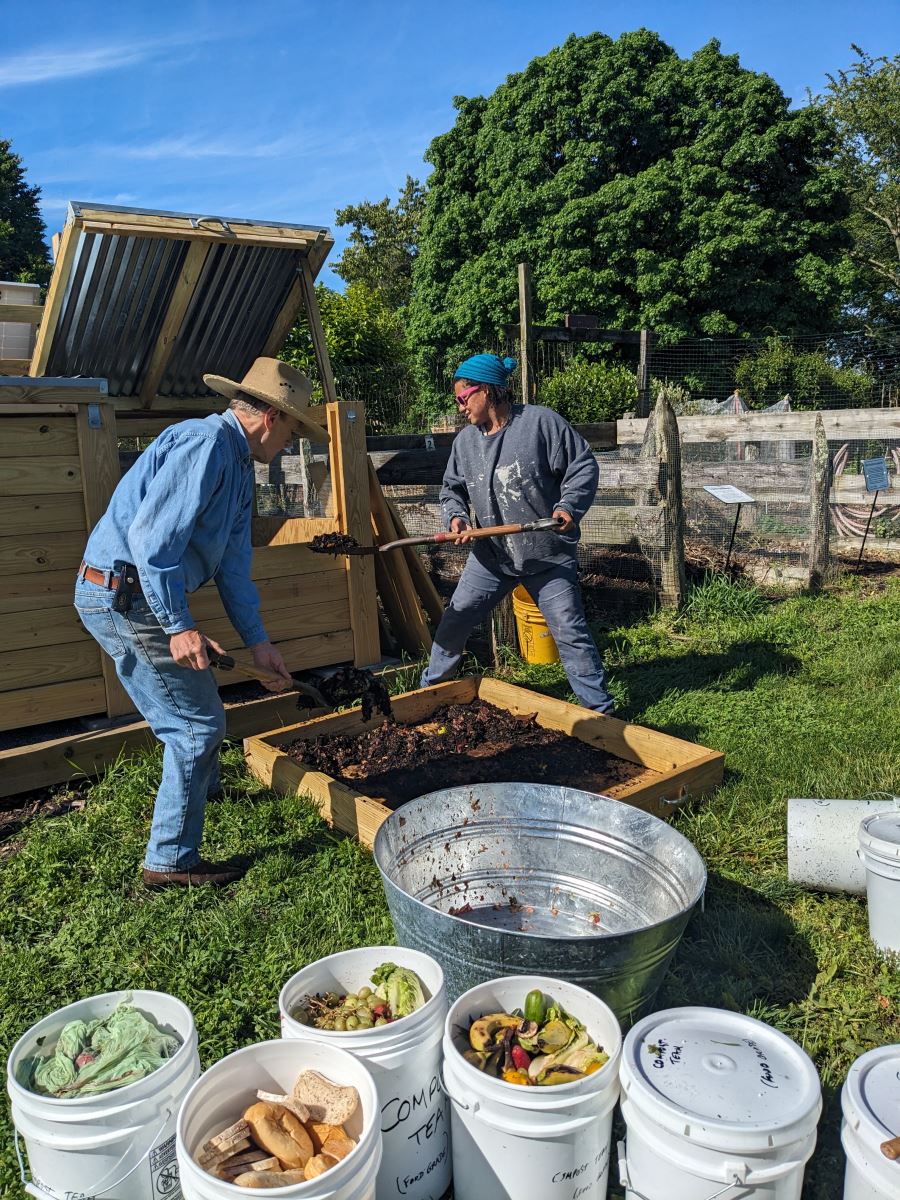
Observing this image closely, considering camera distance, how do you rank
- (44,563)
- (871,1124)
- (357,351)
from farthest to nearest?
(357,351), (44,563), (871,1124)

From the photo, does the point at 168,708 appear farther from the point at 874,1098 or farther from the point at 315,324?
the point at 315,324

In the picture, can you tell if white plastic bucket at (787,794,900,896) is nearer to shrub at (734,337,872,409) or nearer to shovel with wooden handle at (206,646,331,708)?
shovel with wooden handle at (206,646,331,708)

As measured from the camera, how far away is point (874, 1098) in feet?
5.81

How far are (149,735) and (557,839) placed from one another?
272 cm

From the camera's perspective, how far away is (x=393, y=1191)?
6.74ft

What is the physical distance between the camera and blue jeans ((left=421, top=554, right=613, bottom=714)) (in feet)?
16.6

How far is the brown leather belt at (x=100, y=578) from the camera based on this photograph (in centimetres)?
338

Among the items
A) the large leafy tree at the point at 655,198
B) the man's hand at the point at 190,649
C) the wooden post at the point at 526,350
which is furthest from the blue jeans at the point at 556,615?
the large leafy tree at the point at 655,198

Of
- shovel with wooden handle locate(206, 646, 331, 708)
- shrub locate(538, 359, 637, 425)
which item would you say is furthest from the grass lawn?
shrub locate(538, 359, 637, 425)

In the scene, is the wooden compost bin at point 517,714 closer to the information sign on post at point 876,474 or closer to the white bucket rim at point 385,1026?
the white bucket rim at point 385,1026

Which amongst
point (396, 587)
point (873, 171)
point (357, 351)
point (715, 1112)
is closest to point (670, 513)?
point (396, 587)

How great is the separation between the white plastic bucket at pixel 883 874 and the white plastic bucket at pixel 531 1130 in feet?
4.51

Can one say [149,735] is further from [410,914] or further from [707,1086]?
→ [707,1086]

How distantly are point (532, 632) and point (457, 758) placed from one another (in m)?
2.00
